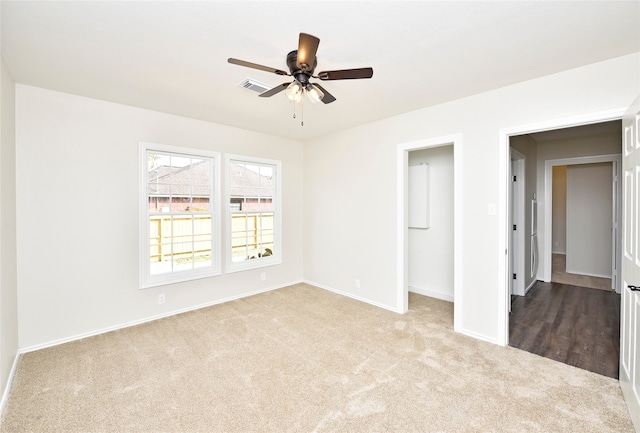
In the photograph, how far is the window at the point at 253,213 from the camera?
439 centimetres

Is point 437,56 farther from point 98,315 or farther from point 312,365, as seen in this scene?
point 98,315

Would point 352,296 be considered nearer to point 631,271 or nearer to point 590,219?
point 631,271

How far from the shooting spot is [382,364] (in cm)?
256

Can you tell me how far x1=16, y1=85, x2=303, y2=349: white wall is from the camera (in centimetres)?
283

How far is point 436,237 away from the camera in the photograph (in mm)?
4480

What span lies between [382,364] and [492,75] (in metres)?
2.81

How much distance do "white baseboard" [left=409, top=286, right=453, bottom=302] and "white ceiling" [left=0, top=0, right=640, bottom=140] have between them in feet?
9.27

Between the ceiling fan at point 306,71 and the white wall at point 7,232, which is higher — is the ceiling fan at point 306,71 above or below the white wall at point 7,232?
above

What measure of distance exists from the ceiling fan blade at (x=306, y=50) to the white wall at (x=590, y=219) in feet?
21.7

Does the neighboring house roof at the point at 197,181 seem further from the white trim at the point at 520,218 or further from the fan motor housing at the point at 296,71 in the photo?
the white trim at the point at 520,218

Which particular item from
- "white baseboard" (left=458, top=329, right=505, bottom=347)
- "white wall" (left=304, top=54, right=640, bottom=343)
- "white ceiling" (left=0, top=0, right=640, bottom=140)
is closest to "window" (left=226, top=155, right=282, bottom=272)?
"white wall" (left=304, top=54, right=640, bottom=343)

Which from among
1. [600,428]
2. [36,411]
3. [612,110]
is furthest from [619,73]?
[36,411]

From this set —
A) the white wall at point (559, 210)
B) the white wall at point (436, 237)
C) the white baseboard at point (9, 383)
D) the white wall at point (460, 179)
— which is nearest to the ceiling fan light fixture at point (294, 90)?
the white wall at point (460, 179)

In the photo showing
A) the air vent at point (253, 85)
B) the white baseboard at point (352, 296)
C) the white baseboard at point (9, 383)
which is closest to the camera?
the white baseboard at point (9, 383)
